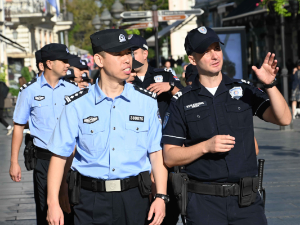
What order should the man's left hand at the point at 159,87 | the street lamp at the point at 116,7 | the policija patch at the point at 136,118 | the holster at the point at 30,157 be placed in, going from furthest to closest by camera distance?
the street lamp at the point at 116,7 < the holster at the point at 30,157 < the man's left hand at the point at 159,87 < the policija patch at the point at 136,118

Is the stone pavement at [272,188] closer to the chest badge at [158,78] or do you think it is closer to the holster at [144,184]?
the chest badge at [158,78]

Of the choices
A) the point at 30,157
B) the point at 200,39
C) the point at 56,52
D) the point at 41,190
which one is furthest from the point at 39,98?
the point at 200,39

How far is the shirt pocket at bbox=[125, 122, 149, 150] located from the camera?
3.87m

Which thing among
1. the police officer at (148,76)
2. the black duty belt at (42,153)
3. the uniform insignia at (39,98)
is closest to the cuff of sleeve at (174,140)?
the police officer at (148,76)

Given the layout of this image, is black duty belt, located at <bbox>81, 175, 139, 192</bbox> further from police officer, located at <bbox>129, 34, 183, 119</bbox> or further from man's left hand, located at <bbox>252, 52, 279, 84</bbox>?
police officer, located at <bbox>129, 34, 183, 119</bbox>

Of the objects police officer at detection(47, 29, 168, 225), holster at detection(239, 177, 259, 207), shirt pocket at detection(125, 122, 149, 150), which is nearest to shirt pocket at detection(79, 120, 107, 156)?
→ police officer at detection(47, 29, 168, 225)

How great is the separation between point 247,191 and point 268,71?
2.67 ft

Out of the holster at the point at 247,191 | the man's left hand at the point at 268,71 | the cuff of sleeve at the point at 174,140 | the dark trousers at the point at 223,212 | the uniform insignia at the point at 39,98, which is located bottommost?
the dark trousers at the point at 223,212

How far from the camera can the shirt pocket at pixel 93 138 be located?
151 inches

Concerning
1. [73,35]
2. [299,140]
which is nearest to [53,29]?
[73,35]

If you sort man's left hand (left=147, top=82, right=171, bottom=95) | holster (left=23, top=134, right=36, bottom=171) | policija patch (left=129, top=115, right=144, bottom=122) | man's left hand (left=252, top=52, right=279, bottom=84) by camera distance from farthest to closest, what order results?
holster (left=23, top=134, right=36, bottom=171), man's left hand (left=147, top=82, right=171, bottom=95), policija patch (left=129, top=115, right=144, bottom=122), man's left hand (left=252, top=52, right=279, bottom=84)

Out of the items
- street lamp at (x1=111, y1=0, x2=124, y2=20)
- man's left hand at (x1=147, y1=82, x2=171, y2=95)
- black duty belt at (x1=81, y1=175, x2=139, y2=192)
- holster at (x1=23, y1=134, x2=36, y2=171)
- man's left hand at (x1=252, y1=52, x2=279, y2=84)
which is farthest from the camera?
street lamp at (x1=111, y1=0, x2=124, y2=20)

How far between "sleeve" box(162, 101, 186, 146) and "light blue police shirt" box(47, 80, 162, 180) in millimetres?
98

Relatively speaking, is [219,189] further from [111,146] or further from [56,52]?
[56,52]
